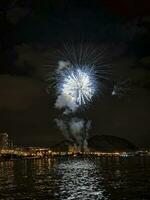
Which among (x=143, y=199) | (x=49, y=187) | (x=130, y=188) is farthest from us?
(x=49, y=187)

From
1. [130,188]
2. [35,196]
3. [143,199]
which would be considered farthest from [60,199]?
[130,188]

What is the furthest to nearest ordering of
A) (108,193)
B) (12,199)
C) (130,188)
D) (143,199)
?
1. (130,188)
2. (108,193)
3. (12,199)
4. (143,199)

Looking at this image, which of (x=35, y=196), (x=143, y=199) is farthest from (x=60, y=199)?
(x=143, y=199)

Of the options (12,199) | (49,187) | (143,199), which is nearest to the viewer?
(143,199)

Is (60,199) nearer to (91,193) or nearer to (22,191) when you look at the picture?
(91,193)

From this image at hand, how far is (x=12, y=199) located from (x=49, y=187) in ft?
67.7

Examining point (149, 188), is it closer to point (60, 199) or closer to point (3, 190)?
point (60, 199)

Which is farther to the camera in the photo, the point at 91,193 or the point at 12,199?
the point at 91,193

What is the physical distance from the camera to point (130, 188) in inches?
3403

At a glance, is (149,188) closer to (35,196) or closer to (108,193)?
(108,193)

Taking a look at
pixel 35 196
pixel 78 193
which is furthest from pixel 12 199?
pixel 78 193

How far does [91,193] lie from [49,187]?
15631mm

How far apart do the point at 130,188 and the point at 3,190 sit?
26887mm

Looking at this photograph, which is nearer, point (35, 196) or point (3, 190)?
point (35, 196)
